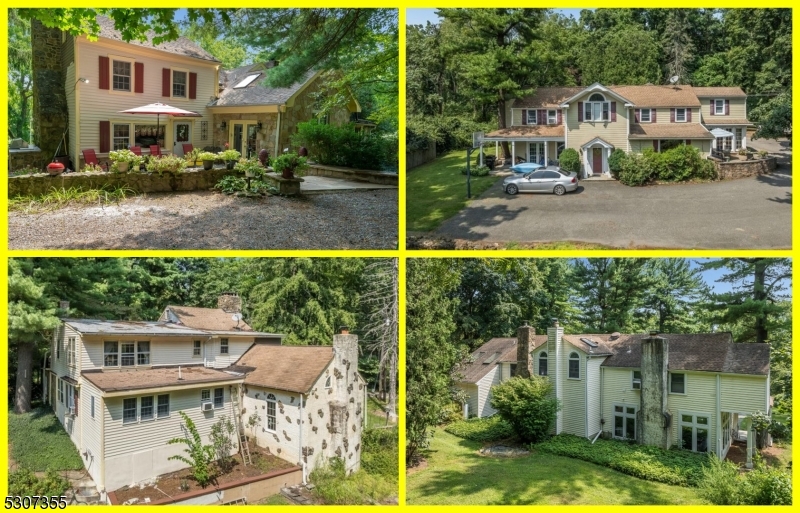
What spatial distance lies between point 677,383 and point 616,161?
4204 millimetres

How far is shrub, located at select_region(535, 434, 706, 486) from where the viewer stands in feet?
23.3

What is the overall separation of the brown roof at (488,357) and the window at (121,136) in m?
9.53

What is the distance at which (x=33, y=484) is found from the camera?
600 cm

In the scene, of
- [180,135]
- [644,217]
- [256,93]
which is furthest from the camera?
[256,93]

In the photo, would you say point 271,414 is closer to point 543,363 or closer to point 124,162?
point 124,162

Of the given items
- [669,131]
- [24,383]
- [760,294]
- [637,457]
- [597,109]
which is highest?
[597,109]

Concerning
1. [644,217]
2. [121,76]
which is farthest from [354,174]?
[121,76]

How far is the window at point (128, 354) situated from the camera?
772 centimetres

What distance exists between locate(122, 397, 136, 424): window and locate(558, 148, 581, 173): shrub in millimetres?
7423

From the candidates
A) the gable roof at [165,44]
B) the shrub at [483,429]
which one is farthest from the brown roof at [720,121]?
the gable roof at [165,44]

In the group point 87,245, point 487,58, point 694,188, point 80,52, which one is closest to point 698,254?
point 694,188

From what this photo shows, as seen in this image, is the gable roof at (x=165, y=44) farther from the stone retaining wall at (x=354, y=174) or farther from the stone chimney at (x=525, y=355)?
the stone chimney at (x=525, y=355)

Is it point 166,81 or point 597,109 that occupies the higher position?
point 166,81


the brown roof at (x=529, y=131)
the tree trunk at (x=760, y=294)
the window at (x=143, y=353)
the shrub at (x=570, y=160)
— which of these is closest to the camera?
the tree trunk at (x=760, y=294)
